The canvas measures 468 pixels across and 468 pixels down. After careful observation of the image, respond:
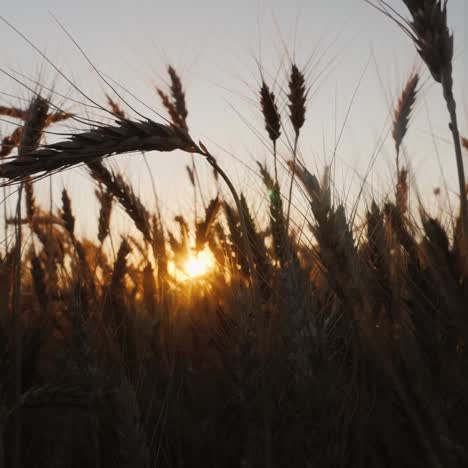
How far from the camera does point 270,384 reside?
1315 mm

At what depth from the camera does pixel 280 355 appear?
142 cm

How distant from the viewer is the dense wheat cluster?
1197 mm

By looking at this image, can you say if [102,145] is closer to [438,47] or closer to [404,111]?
[438,47]

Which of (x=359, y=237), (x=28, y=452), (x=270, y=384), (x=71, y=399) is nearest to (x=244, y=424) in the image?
(x=270, y=384)

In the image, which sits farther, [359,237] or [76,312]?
[76,312]

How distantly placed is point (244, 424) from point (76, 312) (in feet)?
2.33

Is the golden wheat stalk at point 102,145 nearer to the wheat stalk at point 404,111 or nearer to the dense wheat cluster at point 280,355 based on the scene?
the dense wheat cluster at point 280,355

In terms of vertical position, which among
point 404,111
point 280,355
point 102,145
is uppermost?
point 404,111

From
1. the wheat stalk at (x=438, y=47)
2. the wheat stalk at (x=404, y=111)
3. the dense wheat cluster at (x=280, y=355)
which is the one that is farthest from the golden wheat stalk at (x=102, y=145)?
the wheat stalk at (x=404, y=111)

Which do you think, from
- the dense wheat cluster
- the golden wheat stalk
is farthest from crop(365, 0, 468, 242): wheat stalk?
the golden wheat stalk

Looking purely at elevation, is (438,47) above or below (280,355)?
above

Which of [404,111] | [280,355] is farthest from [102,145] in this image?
[404,111]

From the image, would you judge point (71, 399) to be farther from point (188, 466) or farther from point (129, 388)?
point (188, 466)

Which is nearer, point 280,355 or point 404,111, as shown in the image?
point 280,355
